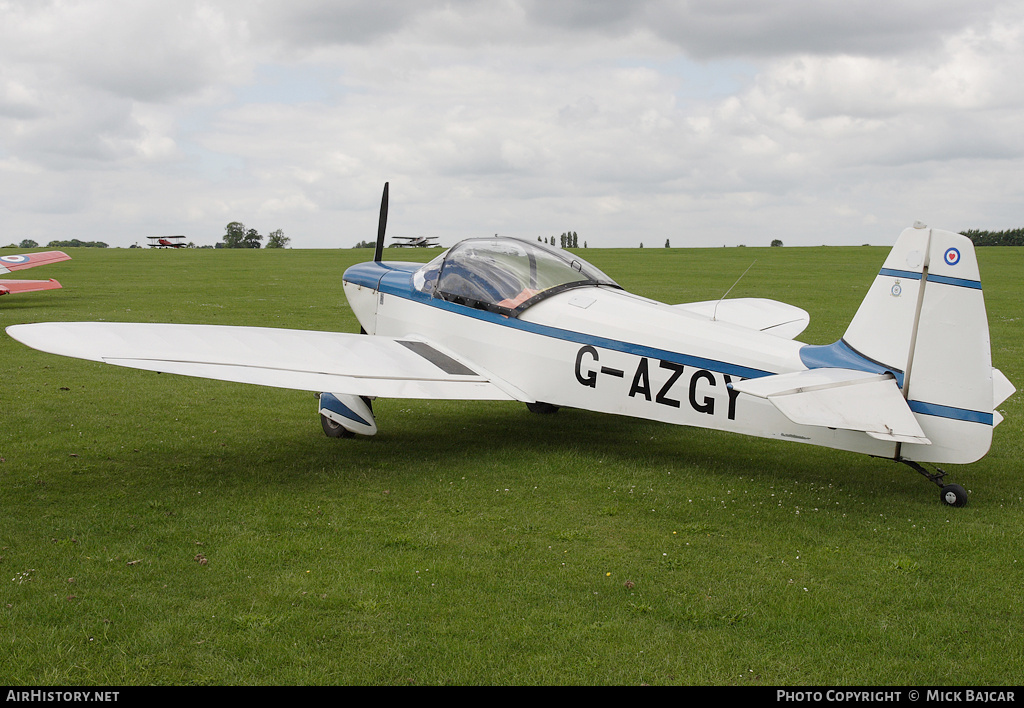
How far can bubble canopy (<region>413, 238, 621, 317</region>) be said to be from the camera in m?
7.73

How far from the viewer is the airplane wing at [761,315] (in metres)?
9.83

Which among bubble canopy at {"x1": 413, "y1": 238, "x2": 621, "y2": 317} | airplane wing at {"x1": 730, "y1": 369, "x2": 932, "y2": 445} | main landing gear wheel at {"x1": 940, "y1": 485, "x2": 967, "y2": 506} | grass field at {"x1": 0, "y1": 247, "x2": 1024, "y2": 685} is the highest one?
bubble canopy at {"x1": 413, "y1": 238, "x2": 621, "y2": 317}

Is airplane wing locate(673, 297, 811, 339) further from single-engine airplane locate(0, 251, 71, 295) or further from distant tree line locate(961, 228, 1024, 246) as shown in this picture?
distant tree line locate(961, 228, 1024, 246)

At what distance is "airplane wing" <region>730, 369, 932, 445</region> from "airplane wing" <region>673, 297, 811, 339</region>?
13.5 ft

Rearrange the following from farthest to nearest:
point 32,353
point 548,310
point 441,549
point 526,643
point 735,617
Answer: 1. point 32,353
2. point 548,310
3. point 441,549
4. point 735,617
5. point 526,643

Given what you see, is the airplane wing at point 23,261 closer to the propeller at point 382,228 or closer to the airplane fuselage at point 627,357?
the propeller at point 382,228

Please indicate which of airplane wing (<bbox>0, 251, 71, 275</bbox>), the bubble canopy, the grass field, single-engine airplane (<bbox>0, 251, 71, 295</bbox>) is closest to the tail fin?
the grass field

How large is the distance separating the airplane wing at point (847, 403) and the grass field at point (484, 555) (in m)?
0.78

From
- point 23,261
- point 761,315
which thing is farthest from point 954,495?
point 23,261
